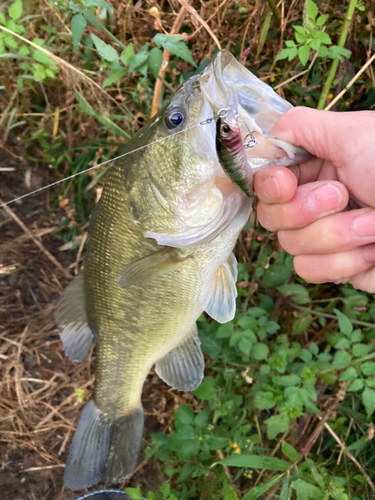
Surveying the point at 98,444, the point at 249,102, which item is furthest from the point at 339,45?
the point at 98,444

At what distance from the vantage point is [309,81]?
199 centimetres

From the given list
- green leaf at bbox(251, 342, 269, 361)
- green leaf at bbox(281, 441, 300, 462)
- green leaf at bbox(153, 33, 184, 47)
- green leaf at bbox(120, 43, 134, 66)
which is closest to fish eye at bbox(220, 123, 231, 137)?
green leaf at bbox(153, 33, 184, 47)

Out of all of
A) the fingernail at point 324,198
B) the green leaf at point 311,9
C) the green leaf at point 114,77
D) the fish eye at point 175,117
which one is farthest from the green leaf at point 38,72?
the fingernail at point 324,198

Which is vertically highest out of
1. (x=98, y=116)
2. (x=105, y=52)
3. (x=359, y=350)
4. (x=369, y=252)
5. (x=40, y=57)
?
(x=105, y=52)

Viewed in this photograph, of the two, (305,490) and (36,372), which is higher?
(305,490)

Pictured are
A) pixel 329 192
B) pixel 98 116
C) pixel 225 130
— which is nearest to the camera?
pixel 225 130

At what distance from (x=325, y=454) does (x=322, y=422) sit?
1.35 feet

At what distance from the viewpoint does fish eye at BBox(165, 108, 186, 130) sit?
3.88 ft

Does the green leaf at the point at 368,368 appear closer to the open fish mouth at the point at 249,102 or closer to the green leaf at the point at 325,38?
the open fish mouth at the point at 249,102

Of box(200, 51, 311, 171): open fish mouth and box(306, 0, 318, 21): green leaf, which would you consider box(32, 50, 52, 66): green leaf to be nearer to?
box(200, 51, 311, 171): open fish mouth

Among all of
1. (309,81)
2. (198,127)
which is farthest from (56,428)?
(309,81)

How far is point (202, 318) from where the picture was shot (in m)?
2.12

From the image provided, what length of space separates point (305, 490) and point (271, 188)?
1254 mm

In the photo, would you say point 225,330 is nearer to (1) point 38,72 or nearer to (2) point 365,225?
(2) point 365,225
